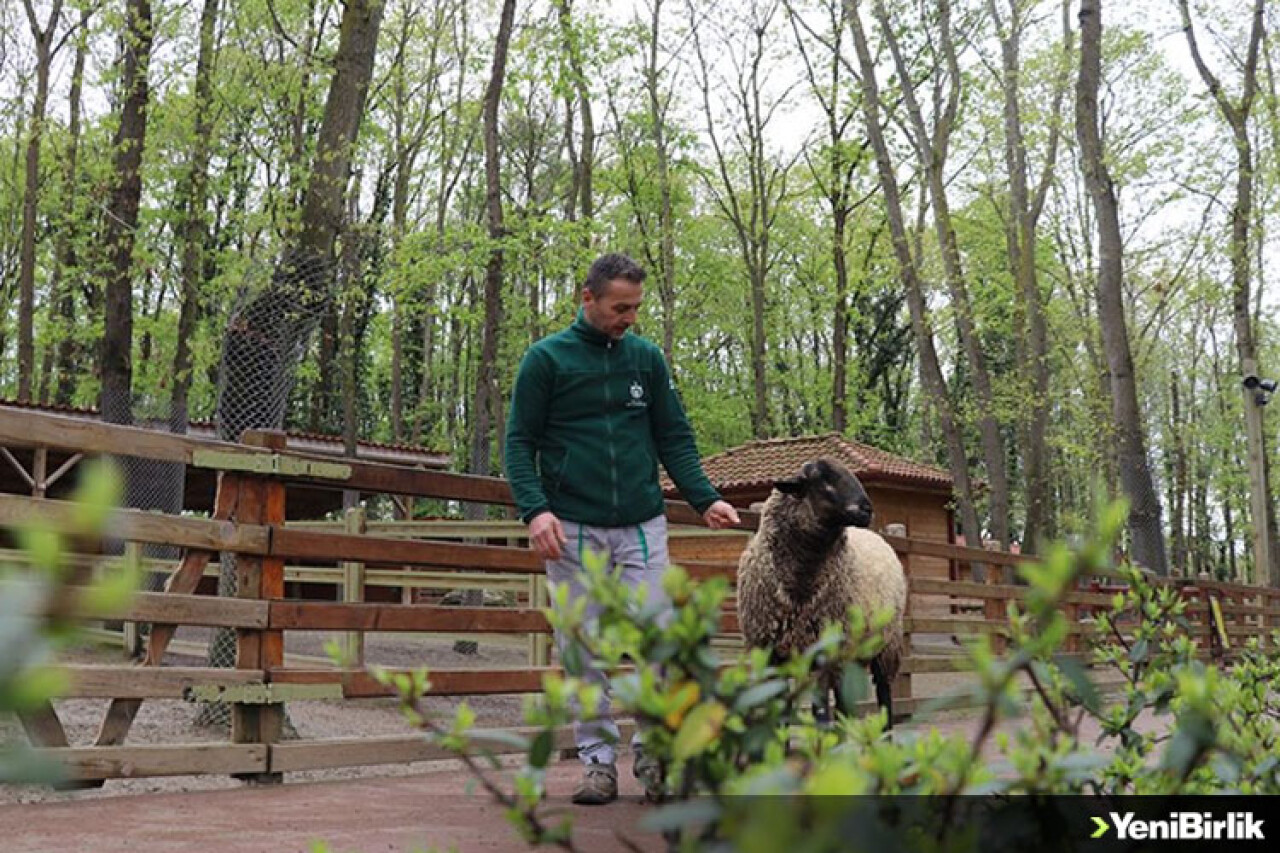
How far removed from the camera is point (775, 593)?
21.2 feet

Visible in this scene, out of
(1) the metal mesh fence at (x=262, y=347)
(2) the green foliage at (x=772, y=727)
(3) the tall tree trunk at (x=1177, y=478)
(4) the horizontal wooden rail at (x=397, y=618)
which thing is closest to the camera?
(2) the green foliage at (x=772, y=727)

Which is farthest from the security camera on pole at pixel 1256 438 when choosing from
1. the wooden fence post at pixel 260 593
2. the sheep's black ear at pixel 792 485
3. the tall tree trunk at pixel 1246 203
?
the wooden fence post at pixel 260 593

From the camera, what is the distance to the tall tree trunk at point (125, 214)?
12.7 m

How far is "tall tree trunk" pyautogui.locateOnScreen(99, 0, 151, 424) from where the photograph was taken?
12.7 metres

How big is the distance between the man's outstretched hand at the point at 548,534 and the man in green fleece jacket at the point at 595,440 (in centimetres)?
9

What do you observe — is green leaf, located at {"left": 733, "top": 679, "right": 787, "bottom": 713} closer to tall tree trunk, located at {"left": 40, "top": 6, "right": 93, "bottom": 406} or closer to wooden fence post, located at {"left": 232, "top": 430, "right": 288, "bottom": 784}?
wooden fence post, located at {"left": 232, "top": 430, "right": 288, "bottom": 784}

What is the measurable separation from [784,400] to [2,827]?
41.3 m

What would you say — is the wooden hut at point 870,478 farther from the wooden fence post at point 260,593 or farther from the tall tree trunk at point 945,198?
the wooden fence post at point 260,593

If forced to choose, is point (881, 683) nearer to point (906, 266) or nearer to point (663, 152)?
point (906, 266)

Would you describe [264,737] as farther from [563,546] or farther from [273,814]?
[563,546]

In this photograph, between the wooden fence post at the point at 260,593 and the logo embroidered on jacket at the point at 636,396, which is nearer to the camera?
the logo embroidered on jacket at the point at 636,396

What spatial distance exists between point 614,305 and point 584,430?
1.71 ft

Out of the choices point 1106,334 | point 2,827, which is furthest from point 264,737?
point 1106,334

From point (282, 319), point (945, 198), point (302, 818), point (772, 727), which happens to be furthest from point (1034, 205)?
point (772, 727)
